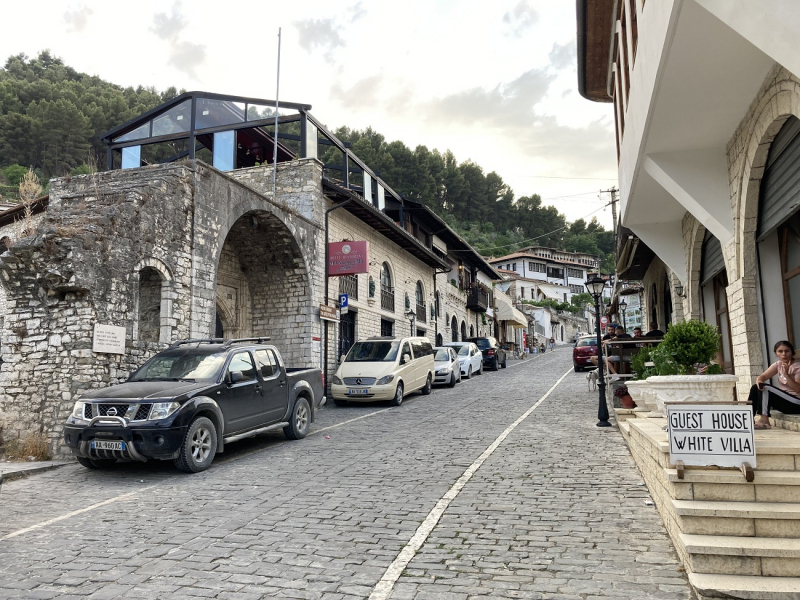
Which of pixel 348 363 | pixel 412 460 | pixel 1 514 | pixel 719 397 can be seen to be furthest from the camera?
pixel 348 363

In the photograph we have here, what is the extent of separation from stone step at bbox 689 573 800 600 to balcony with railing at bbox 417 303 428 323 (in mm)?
24500

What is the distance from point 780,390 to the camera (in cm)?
537

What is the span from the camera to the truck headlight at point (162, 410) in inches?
291

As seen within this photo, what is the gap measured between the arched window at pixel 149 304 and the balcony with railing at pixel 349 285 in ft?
24.7

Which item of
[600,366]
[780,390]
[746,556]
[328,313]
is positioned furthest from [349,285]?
[746,556]

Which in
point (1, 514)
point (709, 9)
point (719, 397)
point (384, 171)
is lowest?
point (1, 514)

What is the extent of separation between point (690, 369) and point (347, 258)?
12411mm

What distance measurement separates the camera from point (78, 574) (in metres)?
4.12

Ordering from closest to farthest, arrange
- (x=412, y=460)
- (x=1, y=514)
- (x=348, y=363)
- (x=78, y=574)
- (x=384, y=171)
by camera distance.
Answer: (x=78, y=574)
(x=1, y=514)
(x=412, y=460)
(x=348, y=363)
(x=384, y=171)

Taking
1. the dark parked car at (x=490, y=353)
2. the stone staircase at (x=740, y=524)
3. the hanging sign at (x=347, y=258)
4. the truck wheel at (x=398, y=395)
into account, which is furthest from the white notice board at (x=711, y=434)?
the dark parked car at (x=490, y=353)

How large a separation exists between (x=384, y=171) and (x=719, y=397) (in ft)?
146

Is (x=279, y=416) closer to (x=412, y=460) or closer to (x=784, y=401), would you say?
(x=412, y=460)

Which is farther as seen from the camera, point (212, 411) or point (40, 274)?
point (40, 274)

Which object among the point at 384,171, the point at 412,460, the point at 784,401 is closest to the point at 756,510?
the point at 784,401
